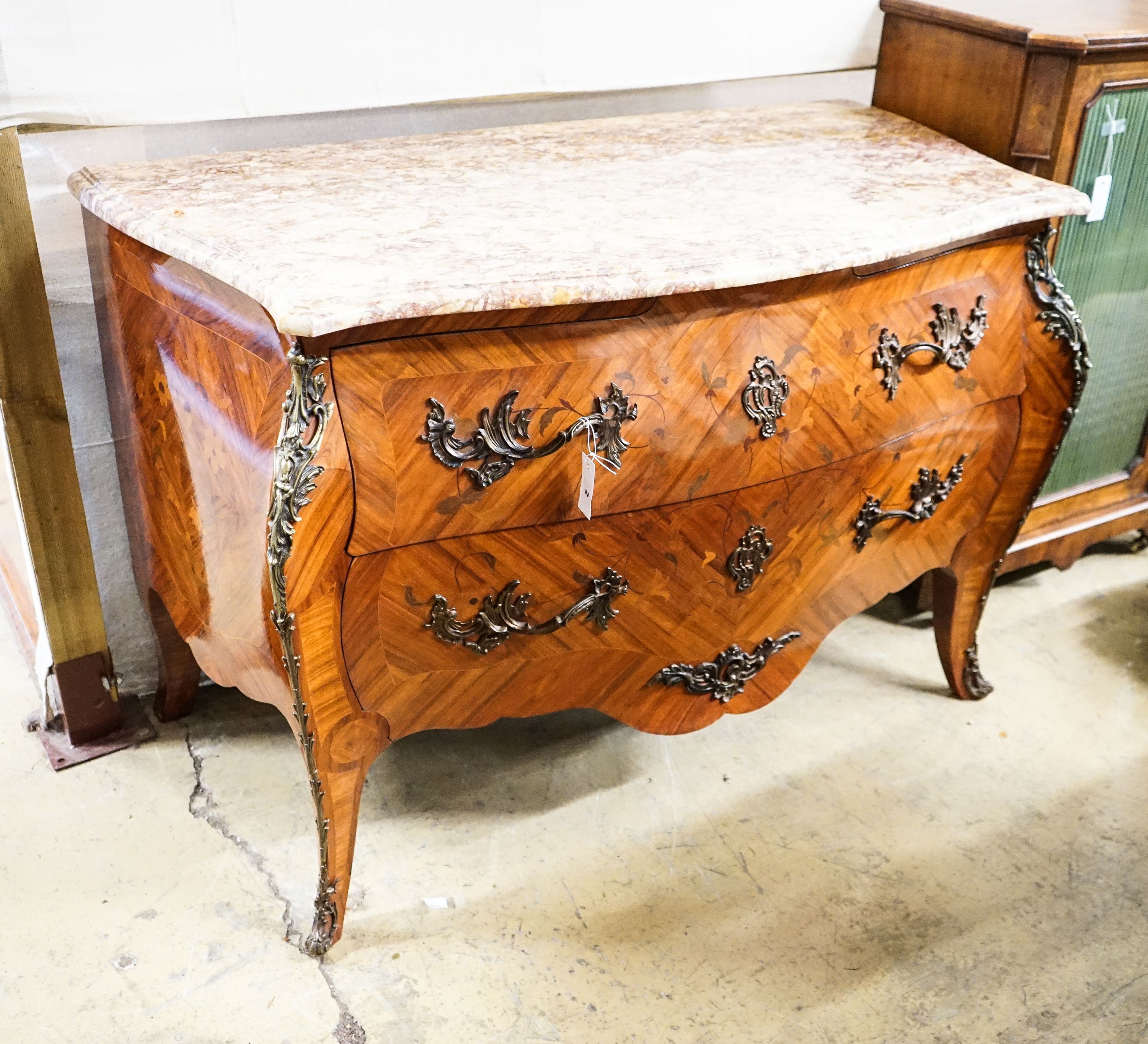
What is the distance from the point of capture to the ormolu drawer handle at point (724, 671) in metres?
1.61

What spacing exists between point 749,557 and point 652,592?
0.15 metres

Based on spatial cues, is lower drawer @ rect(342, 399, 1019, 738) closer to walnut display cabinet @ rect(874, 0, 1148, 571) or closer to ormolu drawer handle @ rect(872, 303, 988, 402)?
ormolu drawer handle @ rect(872, 303, 988, 402)

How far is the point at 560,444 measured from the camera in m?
1.33

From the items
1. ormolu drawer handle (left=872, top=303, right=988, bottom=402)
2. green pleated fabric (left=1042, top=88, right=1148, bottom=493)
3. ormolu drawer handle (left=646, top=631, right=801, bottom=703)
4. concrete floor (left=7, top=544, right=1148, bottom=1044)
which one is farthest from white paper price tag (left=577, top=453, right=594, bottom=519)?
green pleated fabric (left=1042, top=88, right=1148, bottom=493)

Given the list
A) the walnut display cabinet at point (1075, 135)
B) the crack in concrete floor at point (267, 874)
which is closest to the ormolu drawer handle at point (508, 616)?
the crack in concrete floor at point (267, 874)

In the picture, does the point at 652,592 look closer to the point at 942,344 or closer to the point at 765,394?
the point at 765,394

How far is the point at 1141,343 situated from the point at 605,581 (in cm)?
135

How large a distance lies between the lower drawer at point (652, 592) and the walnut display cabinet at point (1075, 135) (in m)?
0.46

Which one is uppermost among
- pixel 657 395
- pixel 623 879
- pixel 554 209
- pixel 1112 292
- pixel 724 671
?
pixel 554 209

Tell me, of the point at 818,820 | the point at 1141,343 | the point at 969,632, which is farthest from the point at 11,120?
the point at 1141,343

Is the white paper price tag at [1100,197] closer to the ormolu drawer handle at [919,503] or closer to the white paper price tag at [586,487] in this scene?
the ormolu drawer handle at [919,503]

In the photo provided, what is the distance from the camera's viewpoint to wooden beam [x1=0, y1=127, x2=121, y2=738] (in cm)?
158

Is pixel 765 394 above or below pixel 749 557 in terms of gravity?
above

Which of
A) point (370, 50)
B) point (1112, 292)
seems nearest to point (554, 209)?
point (370, 50)
